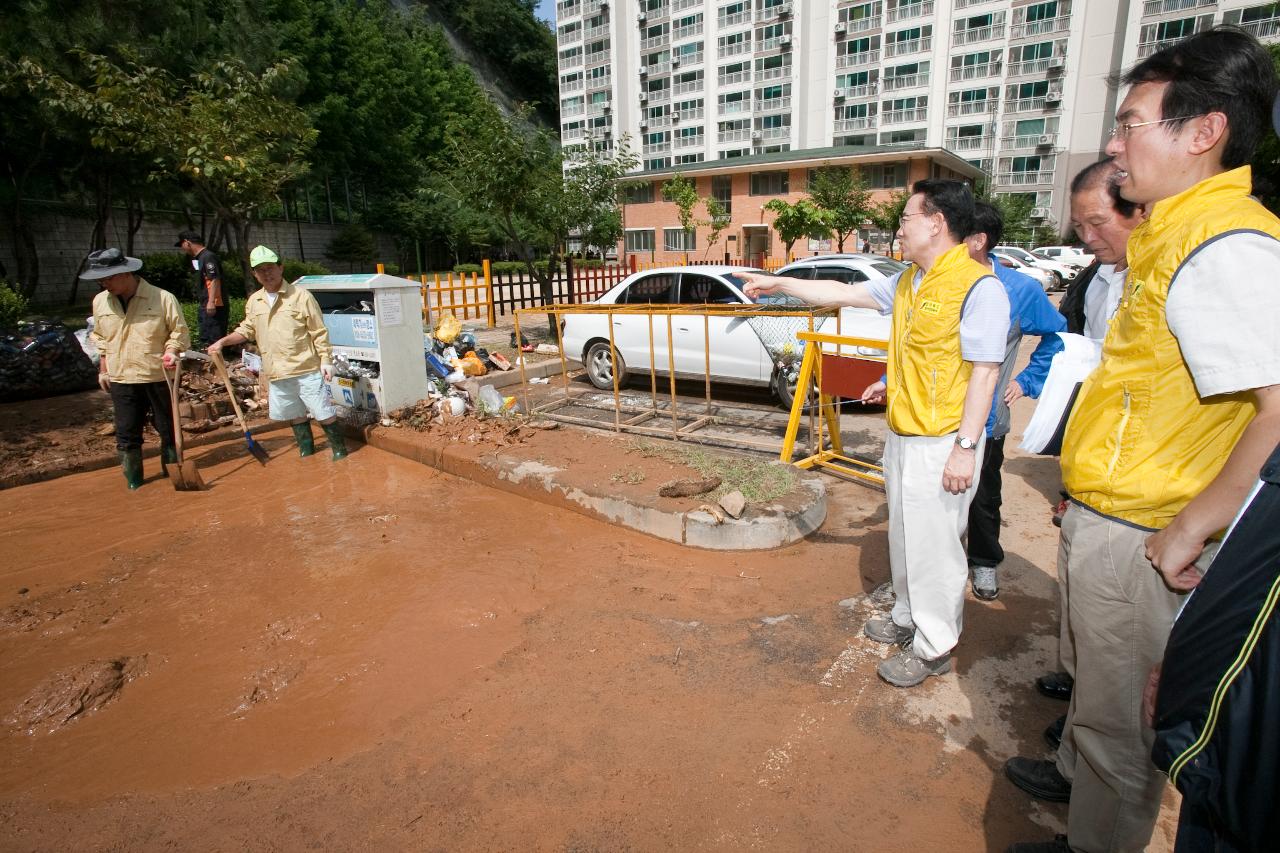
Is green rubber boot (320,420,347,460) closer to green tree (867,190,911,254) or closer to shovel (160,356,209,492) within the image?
shovel (160,356,209,492)

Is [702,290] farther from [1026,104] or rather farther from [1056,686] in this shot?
[1026,104]

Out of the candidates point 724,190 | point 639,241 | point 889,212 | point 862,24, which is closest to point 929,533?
point 889,212

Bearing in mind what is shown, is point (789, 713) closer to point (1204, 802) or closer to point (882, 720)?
point (882, 720)

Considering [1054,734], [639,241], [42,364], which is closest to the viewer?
[1054,734]

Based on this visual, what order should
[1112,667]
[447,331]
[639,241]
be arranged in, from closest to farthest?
1. [1112,667]
2. [447,331]
3. [639,241]

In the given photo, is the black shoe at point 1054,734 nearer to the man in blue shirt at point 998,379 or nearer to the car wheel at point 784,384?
the man in blue shirt at point 998,379

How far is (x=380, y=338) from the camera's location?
22.1 feet

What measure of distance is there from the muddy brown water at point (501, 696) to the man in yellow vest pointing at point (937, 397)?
1.63ft

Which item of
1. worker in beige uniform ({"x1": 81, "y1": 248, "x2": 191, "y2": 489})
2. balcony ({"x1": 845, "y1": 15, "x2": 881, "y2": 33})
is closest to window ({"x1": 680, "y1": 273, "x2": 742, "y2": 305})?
worker in beige uniform ({"x1": 81, "y1": 248, "x2": 191, "y2": 489})

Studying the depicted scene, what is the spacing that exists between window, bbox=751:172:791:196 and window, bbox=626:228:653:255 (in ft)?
26.2

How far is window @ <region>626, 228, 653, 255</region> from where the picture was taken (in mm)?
43719

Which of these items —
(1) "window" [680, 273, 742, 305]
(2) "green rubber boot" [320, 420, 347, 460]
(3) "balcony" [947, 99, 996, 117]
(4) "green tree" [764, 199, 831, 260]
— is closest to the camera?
(2) "green rubber boot" [320, 420, 347, 460]

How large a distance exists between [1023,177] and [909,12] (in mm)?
12962

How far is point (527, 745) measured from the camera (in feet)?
8.69
